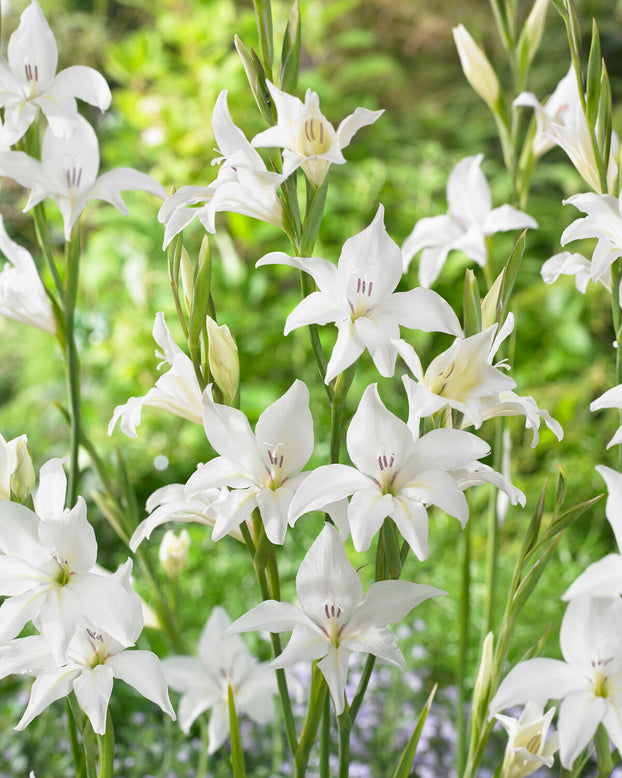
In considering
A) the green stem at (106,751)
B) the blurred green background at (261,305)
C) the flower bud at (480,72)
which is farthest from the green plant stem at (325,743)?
the blurred green background at (261,305)

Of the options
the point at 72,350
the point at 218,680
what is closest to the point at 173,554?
the point at 218,680

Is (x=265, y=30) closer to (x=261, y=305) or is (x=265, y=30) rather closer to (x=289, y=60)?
(x=289, y=60)

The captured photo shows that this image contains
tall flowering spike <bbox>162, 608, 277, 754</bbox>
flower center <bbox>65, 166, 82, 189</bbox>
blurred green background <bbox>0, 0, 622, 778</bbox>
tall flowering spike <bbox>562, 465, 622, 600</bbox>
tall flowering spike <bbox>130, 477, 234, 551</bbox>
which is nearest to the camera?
tall flowering spike <bbox>562, 465, 622, 600</bbox>

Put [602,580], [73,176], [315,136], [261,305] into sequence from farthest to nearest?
1. [261,305]
2. [73,176]
3. [315,136]
4. [602,580]

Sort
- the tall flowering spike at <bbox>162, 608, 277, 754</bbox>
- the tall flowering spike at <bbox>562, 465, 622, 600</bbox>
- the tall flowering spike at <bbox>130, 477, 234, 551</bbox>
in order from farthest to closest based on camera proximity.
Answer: the tall flowering spike at <bbox>162, 608, 277, 754</bbox> → the tall flowering spike at <bbox>130, 477, 234, 551</bbox> → the tall flowering spike at <bbox>562, 465, 622, 600</bbox>

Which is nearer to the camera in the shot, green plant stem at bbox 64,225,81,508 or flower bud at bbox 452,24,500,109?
green plant stem at bbox 64,225,81,508

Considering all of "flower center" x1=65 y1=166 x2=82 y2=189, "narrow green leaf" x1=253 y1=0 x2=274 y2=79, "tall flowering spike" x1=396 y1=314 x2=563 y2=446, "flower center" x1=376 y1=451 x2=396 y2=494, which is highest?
"narrow green leaf" x1=253 y1=0 x2=274 y2=79

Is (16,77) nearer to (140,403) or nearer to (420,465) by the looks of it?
(140,403)

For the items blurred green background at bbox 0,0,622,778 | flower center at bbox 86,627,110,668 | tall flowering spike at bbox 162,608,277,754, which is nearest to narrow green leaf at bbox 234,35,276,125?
flower center at bbox 86,627,110,668

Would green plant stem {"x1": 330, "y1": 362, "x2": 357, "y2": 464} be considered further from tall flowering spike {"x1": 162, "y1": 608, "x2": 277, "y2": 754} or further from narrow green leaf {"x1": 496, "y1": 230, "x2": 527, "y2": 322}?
tall flowering spike {"x1": 162, "y1": 608, "x2": 277, "y2": 754}
